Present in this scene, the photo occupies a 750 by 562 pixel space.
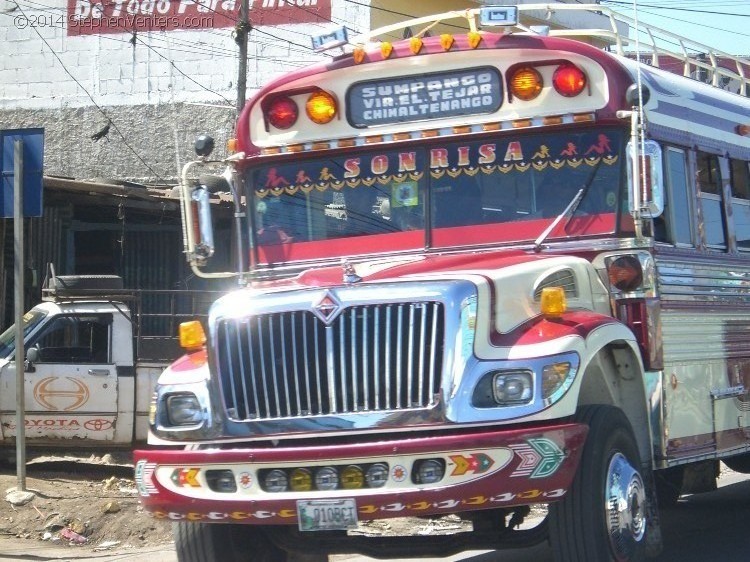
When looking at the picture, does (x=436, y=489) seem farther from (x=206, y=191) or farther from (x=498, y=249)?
(x=206, y=191)

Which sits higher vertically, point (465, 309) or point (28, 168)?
point (28, 168)

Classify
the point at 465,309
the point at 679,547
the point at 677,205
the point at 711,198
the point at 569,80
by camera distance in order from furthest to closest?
the point at 679,547
the point at 711,198
the point at 677,205
the point at 569,80
the point at 465,309

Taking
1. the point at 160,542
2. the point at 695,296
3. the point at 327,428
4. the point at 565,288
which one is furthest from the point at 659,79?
the point at 160,542

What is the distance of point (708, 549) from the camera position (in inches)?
329

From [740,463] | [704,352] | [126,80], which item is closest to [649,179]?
[704,352]

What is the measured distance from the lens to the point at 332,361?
5.80 meters

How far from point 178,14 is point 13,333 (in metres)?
13.4

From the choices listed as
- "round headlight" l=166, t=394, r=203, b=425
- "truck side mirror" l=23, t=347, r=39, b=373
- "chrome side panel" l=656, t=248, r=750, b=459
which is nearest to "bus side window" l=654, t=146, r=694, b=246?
"chrome side panel" l=656, t=248, r=750, b=459

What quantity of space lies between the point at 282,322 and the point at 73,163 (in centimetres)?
1924

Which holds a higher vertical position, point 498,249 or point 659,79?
point 659,79

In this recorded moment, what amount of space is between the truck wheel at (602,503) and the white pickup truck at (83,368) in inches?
267

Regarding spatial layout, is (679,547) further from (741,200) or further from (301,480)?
(301,480)

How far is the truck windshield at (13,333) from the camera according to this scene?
1187cm

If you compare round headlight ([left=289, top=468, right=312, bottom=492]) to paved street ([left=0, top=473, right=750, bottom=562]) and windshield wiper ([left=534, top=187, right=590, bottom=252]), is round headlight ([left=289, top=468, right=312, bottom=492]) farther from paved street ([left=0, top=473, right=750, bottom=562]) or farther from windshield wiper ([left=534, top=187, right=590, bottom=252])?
paved street ([left=0, top=473, right=750, bottom=562])
